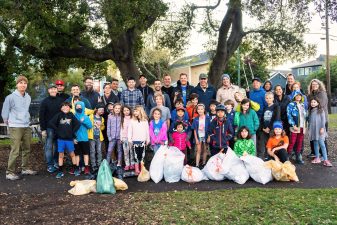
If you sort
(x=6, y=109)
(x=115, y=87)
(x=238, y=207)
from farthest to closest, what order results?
(x=115, y=87)
(x=6, y=109)
(x=238, y=207)

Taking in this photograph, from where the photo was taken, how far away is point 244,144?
7.89m

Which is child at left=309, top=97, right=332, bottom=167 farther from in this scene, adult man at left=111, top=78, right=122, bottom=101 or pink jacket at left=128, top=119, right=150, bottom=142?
adult man at left=111, top=78, right=122, bottom=101

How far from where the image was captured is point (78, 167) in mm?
8211

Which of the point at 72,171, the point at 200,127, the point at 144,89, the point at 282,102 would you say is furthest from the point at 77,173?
the point at 282,102

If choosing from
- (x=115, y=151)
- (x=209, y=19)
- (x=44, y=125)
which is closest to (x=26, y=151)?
(x=44, y=125)

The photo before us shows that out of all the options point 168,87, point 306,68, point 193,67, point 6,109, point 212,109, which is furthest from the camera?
point 306,68

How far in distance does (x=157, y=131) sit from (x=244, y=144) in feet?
5.86

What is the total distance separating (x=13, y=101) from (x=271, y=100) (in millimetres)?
5415

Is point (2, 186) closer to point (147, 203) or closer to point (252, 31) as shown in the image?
point (147, 203)

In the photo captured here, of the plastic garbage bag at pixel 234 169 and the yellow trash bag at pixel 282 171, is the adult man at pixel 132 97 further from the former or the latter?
the yellow trash bag at pixel 282 171

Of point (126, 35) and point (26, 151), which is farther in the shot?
point (126, 35)

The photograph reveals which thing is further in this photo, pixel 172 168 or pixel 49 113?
pixel 49 113

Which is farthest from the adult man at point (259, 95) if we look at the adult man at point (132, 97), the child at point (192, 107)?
the adult man at point (132, 97)

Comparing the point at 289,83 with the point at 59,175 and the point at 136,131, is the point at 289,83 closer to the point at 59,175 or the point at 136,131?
the point at 136,131
